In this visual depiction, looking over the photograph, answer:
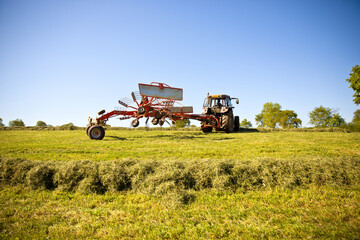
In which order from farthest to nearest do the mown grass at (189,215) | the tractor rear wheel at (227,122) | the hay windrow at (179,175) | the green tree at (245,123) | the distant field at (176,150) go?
the green tree at (245,123), the tractor rear wheel at (227,122), the distant field at (176,150), the hay windrow at (179,175), the mown grass at (189,215)

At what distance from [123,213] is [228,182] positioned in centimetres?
192

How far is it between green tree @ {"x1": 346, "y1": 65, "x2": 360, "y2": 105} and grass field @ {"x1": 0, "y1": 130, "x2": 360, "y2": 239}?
678 inches

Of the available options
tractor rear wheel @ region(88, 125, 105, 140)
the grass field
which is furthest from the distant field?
tractor rear wheel @ region(88, 125, 105, 140)

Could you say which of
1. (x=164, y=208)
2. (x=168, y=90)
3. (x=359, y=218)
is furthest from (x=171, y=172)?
(x=168, y=90)

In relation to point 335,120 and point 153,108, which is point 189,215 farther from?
point 335,120

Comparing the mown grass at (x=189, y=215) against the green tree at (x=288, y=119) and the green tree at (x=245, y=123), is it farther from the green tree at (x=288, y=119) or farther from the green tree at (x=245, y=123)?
the green tree at (x=245, y=123)

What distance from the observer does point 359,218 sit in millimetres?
2254

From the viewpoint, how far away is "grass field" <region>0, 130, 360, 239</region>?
6.91ft

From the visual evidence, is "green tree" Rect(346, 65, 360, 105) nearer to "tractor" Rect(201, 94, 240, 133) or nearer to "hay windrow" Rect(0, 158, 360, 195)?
"tractor" Rect(201, 94, 240, 133)

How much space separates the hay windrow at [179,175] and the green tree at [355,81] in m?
17.3

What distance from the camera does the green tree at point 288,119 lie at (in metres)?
52.2

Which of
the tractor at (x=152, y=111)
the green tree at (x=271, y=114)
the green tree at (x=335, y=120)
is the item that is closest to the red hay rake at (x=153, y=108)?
the tractor at (x=152, y=111)

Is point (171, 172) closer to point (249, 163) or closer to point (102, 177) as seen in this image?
point (102, 177)

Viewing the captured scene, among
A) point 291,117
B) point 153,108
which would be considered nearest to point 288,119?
point 291,117
